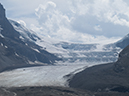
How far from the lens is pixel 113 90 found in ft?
248

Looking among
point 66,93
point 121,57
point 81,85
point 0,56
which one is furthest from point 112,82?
point 0,56

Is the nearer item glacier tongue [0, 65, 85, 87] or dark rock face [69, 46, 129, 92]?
dark rock face [69, 46, 129, 92]

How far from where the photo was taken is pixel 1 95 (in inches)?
2554

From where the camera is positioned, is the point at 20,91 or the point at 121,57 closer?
the point at 20,91

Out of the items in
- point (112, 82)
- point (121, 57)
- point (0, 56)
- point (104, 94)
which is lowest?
point (104, 94)

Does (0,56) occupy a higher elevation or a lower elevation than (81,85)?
higher

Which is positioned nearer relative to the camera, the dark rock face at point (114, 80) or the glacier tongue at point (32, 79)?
the dark rock face at point (114, 80)

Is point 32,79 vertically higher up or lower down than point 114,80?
higher up

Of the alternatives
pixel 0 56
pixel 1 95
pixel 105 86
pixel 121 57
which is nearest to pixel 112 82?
pixel 105 86

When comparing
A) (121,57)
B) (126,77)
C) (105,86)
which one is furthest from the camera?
(121,57)

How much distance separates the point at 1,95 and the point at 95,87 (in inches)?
1224

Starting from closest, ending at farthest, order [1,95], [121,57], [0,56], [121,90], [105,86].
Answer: [1,95] → [121,90] → [105,86] → [121,57] → [0,56]

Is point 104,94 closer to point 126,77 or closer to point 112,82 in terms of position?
point 112,82

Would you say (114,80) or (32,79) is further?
(32,79)
